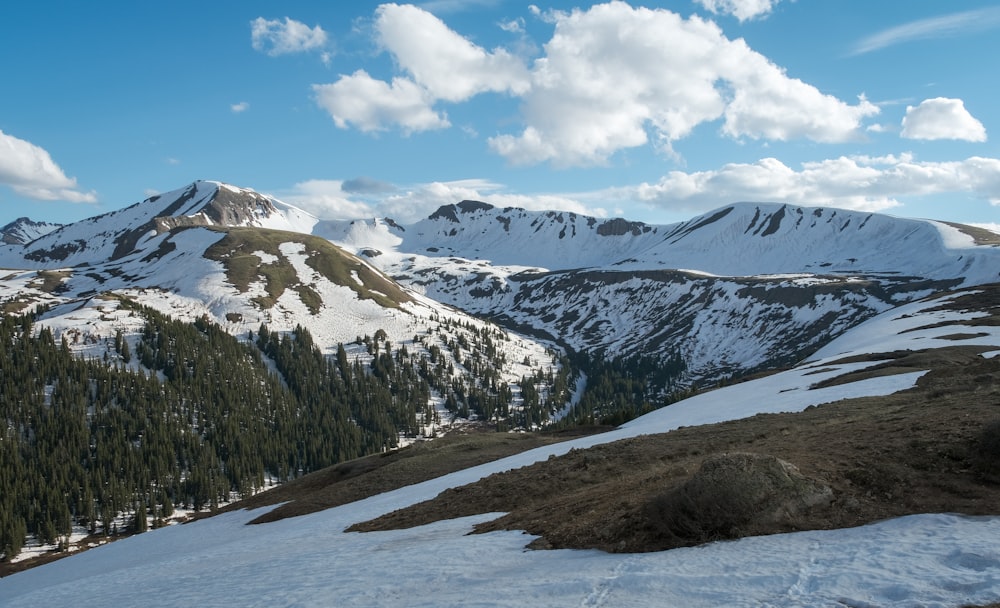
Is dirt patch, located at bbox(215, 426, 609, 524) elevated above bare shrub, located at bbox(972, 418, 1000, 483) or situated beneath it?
situated beneath

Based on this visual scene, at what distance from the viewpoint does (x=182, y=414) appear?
141m

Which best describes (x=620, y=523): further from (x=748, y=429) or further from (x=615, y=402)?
(x=615, y=402)

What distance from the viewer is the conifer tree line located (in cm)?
10906

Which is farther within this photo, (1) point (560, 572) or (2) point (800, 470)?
(2) point (800, 470)

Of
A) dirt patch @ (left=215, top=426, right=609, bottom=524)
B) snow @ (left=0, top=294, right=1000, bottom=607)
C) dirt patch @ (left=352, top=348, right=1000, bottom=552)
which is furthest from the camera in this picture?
dirt patch @ (left=215, top=426, right=609, bottom=524)

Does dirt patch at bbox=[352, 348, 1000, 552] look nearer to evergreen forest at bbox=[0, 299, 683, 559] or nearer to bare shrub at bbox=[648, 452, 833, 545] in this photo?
bare shrub at bbox=[648, 452, 833, 545]

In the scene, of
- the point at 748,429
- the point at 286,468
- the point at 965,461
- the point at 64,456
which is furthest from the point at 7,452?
the point at 965,461

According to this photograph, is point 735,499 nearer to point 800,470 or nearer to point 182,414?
point 800,470

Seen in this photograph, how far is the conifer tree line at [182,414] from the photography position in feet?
358

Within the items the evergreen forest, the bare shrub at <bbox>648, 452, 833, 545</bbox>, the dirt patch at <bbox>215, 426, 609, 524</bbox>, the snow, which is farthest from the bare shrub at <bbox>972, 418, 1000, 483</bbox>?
the evergreen forest

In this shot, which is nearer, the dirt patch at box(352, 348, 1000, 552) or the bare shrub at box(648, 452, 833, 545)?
the bare shrub at box(648, 452, 833, 545)

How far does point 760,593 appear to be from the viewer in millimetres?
10641

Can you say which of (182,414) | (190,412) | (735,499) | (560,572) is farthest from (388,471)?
(190,412)

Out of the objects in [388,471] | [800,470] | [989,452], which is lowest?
[388,471]
